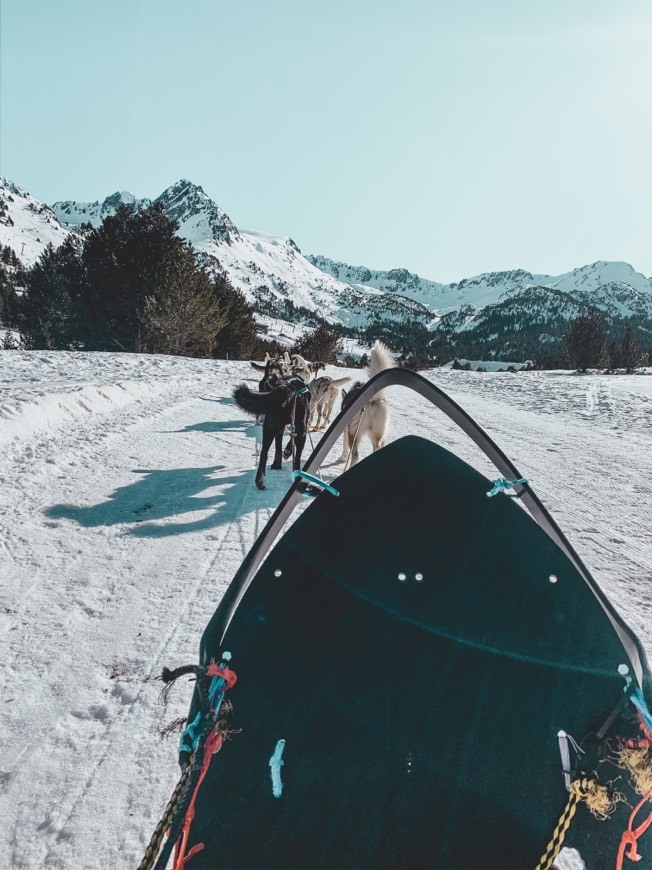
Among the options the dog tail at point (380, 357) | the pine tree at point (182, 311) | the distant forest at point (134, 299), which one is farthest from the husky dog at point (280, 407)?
the pine tree at point (182, 311)

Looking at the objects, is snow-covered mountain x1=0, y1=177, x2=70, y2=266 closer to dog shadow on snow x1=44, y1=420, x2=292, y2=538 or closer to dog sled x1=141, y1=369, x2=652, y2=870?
dog shadow on snow x1=44, y1=420, x2=292, y2=538

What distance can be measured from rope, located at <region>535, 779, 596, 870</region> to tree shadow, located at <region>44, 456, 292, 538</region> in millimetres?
3259

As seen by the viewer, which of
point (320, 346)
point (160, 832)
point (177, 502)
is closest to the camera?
point (160, 832)

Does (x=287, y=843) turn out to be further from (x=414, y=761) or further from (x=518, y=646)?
(x=518, y=646)

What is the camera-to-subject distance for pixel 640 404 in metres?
14.8

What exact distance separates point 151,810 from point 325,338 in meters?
37.4

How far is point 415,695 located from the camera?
5.66 feet

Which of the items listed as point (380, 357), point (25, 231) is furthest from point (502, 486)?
point (25, 231)

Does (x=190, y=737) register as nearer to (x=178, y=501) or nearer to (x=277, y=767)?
(x=277, y=767)

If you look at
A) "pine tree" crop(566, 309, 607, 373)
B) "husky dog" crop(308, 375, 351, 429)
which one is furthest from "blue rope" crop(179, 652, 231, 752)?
"pine tree" crop(566, 309, 607, 373)

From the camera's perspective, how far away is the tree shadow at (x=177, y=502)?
13.7ft

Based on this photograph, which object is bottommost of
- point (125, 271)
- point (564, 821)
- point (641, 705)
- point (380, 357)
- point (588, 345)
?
point (564, 821)

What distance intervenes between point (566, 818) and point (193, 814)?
1120 millimetres

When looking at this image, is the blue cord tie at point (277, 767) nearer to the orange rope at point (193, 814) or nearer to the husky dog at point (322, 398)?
the orange rope at point (193, 814)
